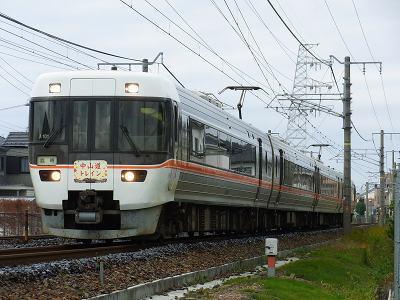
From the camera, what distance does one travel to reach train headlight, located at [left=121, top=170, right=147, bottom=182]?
14.2 meters

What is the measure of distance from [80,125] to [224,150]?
605 cm

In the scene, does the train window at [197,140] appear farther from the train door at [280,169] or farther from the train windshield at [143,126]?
the train door at [280,169]

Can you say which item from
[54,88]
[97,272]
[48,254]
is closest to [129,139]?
[54,88]

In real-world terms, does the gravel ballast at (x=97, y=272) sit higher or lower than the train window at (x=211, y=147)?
lower

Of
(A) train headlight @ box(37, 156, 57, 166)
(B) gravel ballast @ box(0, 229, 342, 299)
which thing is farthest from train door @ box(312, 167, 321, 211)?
(A) train headlight @ box(37, 156, 57, 166)

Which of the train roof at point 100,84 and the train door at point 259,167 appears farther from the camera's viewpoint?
the train door at point 259,167

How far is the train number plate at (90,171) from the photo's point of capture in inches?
560

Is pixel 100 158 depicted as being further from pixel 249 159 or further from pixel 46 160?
pixel 249 159

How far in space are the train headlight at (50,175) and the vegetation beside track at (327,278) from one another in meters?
4.04

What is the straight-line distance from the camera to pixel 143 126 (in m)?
14.7

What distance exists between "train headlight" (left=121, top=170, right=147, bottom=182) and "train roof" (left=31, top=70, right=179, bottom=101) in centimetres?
156

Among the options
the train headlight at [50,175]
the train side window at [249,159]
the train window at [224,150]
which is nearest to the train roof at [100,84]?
the train headlight at [50,175]

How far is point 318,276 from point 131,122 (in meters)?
4.81

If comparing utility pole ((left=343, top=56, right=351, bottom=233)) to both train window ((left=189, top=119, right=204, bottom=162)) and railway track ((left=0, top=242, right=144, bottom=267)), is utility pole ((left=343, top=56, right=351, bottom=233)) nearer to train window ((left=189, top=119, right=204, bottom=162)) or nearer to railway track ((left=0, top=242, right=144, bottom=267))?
train window ((left=189, top=119, right=204, bottom=162))
